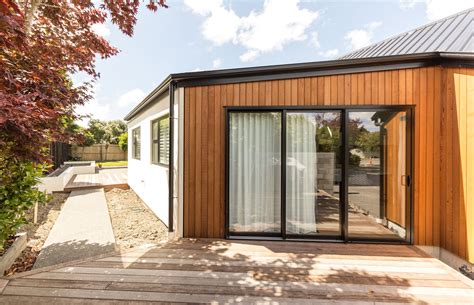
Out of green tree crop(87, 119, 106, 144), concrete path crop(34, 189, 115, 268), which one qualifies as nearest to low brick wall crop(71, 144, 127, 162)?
green tree crop(87, 119, 106, 144)

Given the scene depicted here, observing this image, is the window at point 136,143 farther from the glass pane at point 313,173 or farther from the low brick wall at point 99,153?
the low brick wall at point 99,153

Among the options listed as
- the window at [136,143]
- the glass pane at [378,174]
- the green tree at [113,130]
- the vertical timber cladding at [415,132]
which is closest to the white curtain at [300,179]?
the vertical timber cladding at [415,132]

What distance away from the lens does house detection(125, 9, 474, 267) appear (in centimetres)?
349

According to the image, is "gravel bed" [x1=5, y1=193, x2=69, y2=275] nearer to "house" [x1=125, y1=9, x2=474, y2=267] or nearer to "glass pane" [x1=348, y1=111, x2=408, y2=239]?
"house" [x1=125, y1=9, x2=474, y2=267]

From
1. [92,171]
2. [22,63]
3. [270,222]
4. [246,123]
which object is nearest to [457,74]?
[246,123]

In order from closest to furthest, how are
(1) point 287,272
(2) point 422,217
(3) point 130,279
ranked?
(3) point 130,279 < (1) point 287,272 < (2) point 422,217

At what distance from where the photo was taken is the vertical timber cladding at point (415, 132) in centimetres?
314

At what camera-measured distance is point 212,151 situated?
3836 millimetres

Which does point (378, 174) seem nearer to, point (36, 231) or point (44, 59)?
point (44, 59)

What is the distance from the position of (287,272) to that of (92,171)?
1236 centimetres

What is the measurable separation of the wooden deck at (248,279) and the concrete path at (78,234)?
21.0 inches

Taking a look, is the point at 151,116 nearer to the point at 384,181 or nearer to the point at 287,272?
the point at 287,272

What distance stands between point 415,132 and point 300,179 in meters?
1.86

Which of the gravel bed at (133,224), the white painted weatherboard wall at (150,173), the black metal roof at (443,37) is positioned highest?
the black metal roof at (443,37)
